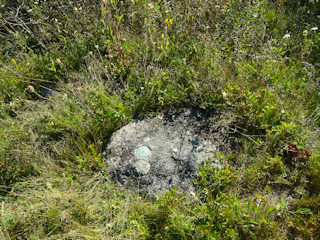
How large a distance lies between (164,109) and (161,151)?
642mm

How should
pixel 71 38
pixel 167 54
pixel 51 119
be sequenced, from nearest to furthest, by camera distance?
pixel 51 119 < pixel 167 54 < pixel 71 38

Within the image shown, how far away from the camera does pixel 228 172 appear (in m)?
2.27

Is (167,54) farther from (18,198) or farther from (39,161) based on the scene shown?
(18,198)

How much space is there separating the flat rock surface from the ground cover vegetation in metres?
Answer: 0.13

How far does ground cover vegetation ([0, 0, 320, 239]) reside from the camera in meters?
2.18

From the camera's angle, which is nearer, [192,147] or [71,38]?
[192,147]

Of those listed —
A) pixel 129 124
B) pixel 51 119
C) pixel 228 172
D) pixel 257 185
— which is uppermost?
pixel 51 119

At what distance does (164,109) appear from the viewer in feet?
9.93

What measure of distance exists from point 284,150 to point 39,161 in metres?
3.04

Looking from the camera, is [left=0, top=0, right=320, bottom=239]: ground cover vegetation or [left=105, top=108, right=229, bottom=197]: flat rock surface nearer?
[left=0, top=0, right=320, bottom=239]: ground cover vegetation

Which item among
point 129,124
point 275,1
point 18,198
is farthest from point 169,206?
point 275,1

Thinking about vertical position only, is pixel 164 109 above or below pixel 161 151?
above

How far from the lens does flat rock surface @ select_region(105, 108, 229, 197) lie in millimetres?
2504

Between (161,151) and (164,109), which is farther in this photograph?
(164,109)
